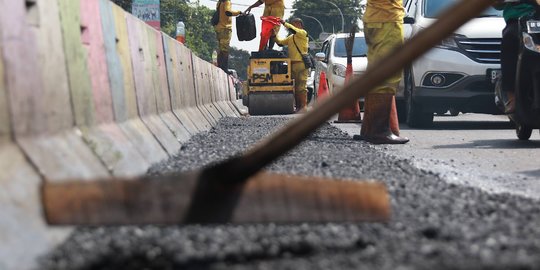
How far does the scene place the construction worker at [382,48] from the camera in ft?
34.5

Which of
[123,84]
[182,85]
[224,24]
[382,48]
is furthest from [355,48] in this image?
[123,84]

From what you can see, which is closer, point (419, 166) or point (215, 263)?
point (215, 263)

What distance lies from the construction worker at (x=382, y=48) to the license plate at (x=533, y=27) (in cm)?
130

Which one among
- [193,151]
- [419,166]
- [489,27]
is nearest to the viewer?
[419,166]

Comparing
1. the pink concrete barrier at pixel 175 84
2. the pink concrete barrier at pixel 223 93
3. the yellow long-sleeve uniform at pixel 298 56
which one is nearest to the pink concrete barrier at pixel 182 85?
the pink concrete barrier at pixel 175 84

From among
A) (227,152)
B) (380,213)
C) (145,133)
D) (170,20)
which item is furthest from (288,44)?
(170,20)

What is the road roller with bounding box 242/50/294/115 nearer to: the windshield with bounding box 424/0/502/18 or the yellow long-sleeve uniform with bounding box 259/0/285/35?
the yellow long-sleeve uniform with bounding box 259/0/285/35

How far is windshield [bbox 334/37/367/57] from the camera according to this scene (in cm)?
1973

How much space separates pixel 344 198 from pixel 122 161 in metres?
1.91

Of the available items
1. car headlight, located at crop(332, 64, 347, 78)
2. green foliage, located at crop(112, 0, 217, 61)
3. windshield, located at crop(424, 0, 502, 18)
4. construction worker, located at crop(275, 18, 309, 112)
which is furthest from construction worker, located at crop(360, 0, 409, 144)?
green foliage, located at crop(112, 0, 217, 61)

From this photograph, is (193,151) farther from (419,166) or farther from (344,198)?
(344,198)

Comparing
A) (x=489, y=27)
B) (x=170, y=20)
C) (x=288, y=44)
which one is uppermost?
(x=489, y=27)

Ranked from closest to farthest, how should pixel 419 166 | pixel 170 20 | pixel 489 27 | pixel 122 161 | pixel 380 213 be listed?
pixel 380 213 → pixel 122 161 → pixel 419 166 → pixel 489 27 → pixel 170 20

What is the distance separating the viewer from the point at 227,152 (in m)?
8.83
